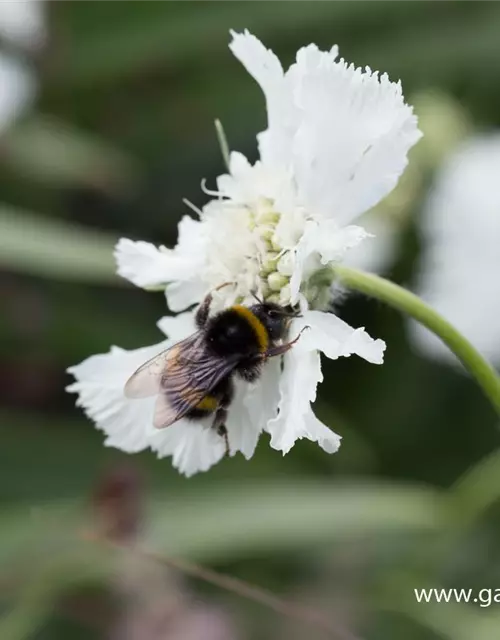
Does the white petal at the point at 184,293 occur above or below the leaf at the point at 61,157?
below

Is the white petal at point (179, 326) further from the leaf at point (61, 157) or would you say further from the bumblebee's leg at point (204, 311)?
the leaf at point (61, 157)

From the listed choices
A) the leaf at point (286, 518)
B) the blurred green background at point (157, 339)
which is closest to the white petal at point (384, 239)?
the blurred green background at point (157, 339)

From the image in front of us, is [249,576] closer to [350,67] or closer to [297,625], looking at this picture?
[297,625]

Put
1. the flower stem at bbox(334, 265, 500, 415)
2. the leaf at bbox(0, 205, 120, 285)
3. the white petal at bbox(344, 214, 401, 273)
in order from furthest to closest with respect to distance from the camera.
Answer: the white petal at bbox(344, 214, 401, 273)
the leaf at bbox(0, 205, 120, 285)
the flower stem at bbox(334, 265, 500, 415)

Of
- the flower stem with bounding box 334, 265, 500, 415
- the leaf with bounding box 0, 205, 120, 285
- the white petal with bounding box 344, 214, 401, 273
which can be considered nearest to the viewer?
the flower stem with bounding box 334, 265, 500, 415

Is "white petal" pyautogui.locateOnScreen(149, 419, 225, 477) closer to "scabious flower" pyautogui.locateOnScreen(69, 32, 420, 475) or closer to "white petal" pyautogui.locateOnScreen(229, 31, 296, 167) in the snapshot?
"scabious flower" pyautogui.locateOnScreen(69, 32, 420, 475)

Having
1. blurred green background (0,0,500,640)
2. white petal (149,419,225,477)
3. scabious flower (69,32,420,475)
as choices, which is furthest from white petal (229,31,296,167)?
blurred green background (0,0,500,640)

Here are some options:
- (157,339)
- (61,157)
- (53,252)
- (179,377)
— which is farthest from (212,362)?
(61,157)

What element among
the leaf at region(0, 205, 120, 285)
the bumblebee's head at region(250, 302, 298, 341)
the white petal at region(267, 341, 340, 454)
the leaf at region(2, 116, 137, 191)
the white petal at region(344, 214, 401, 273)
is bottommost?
the white petal at region(267, 341, 340, 454)

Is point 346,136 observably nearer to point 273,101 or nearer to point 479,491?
point 273,101

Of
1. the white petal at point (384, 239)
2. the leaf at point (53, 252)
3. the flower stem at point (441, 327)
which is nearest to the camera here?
the flower stem at point (441, 327)
